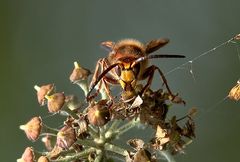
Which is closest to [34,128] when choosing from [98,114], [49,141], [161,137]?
[49,141]

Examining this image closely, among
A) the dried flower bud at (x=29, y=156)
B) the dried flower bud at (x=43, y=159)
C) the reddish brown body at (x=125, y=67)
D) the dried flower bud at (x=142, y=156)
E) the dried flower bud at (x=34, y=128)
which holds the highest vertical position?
the reddish brown body at (x=125, y=67)

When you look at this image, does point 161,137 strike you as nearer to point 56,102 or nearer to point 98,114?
point 98,114

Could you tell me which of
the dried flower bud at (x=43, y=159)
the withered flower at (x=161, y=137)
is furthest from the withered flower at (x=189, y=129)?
the dried flower bud at (x=43, y=159)

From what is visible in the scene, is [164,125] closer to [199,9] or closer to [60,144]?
[60,144]

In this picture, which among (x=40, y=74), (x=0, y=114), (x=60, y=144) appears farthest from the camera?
(x=40, y=74)

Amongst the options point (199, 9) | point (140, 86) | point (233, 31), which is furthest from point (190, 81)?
point (140, 86)

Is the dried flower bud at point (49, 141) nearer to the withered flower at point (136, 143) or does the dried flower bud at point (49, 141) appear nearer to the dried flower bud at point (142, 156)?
the withered flower at point (136, 143)

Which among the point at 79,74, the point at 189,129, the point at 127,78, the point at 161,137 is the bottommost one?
the point at 161,137
